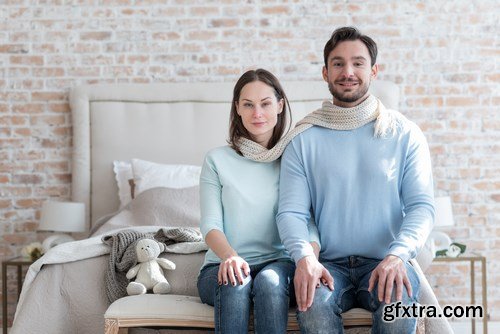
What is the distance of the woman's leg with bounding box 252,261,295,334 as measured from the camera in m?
2.30

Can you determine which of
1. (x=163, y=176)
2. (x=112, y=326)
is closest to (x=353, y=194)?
(x=112, y=326)

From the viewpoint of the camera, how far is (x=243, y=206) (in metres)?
2.63

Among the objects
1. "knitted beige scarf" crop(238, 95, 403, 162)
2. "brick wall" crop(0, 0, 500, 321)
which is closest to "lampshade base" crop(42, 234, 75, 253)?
"brick wall" crop(0, 0, 500, 321)

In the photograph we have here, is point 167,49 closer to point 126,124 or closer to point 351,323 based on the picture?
point 126,124

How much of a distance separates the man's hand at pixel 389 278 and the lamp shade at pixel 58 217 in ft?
8.29

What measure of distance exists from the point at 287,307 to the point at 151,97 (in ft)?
8.54

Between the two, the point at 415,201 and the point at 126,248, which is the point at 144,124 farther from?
the point at 415,201

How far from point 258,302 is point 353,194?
21.2 inches

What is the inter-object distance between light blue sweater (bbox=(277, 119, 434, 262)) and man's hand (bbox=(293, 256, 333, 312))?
13 cm

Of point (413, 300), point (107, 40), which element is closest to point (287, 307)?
point (413, 300)

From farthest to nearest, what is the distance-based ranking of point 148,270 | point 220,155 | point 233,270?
1. point 148,270
2. point 220,155
3. point 233,270

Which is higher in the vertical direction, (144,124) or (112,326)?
(144,124)

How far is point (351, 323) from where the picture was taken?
95.8 inches

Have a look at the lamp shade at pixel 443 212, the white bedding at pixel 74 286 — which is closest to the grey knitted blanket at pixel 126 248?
the white bedding at pixel 74 286
